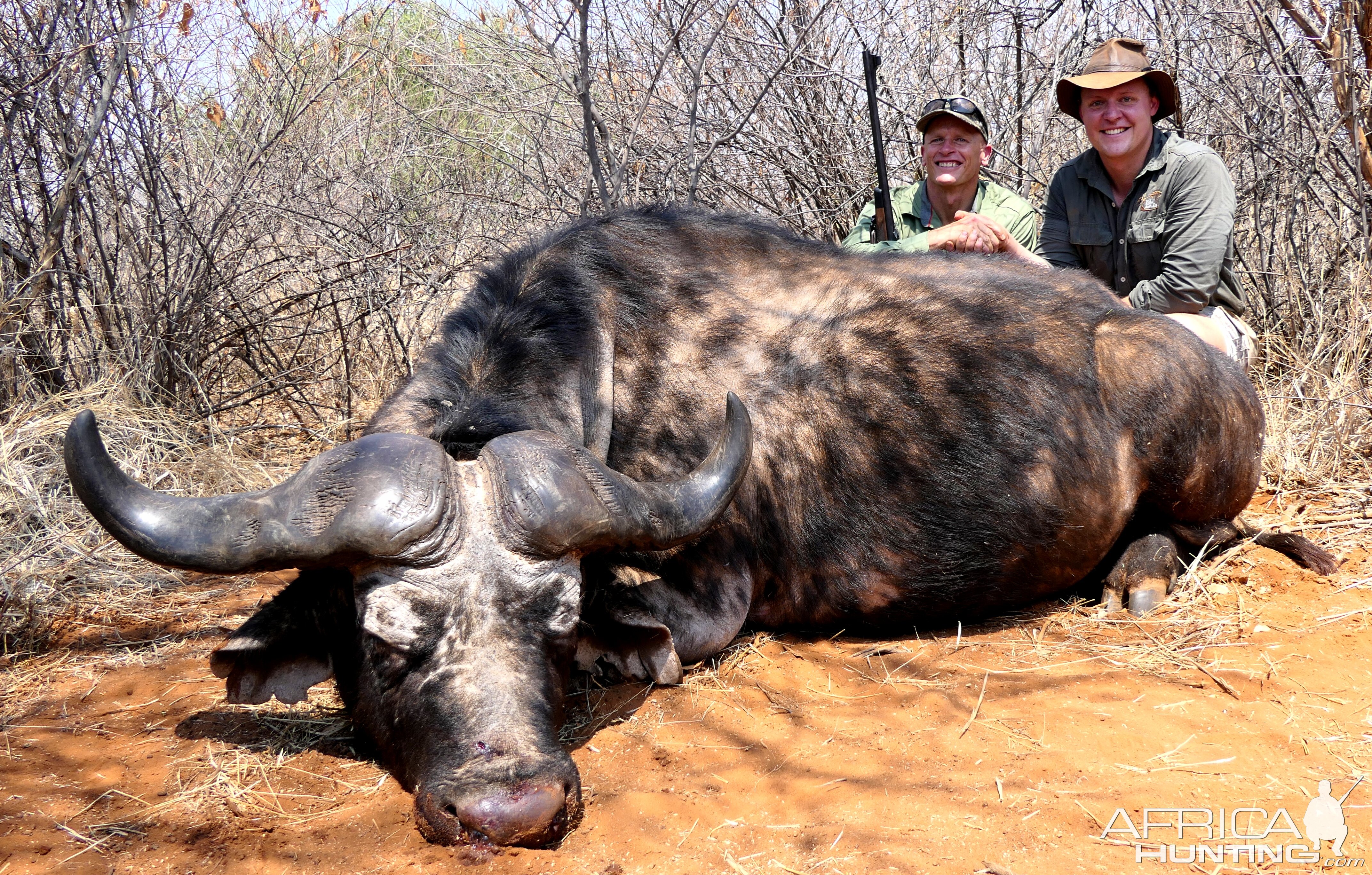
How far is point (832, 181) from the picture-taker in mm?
7238

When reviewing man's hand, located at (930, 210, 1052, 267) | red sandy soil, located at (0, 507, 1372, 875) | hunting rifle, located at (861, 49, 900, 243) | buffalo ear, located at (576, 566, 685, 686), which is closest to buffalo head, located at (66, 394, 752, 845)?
red sandy soil, located at (0, 507, 1372, 875)

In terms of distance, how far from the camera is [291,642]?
10.3 feet

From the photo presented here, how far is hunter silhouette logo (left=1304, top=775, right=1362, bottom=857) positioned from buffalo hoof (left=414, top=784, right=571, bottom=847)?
5.97 ft

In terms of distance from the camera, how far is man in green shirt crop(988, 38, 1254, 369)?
5297mm

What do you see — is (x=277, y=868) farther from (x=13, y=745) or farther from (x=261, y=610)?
(x=13, y=745)

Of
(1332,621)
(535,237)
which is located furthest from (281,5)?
(1332,621)

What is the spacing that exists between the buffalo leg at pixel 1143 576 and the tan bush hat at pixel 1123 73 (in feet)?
8.03

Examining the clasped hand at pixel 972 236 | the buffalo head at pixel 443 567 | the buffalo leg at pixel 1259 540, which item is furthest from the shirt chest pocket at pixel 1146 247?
the buffalo head at pixel 443 567

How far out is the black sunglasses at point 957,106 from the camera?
565 cm

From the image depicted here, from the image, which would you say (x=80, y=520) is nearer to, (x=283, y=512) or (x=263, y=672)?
(x=263, y=672)

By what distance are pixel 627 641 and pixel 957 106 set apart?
3722 millimetres

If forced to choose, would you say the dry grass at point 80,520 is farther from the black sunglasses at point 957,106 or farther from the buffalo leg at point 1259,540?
the buffalo leg at point 1259,540

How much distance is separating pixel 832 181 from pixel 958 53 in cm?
146
